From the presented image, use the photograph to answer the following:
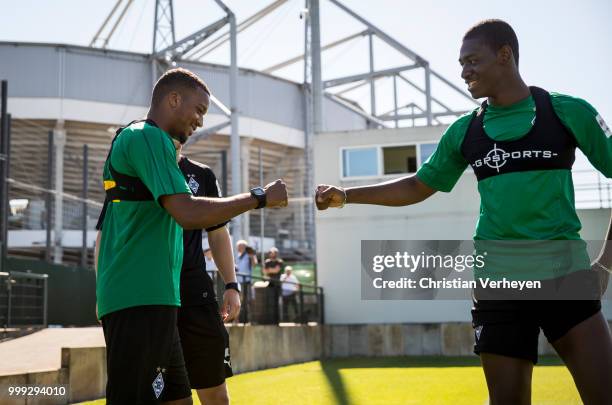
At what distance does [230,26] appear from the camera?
28.6m

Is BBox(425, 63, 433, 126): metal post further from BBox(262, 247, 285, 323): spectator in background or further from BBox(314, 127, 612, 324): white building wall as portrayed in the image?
BBox(262, 247, 285, 323): spectator in background

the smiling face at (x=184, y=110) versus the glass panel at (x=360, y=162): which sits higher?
the glass panel at (x=360, y=162)

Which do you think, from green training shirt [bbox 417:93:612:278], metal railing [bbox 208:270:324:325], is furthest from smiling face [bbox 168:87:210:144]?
metal railing [bbox 208:270:324:325]

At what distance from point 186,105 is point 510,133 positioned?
151 centimetres

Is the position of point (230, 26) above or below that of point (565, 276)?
above

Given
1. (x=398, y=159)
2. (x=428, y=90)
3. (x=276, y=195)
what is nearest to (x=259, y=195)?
(x=276, y=195)

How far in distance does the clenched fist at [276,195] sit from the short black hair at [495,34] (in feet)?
3.88

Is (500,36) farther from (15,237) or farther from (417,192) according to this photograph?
(15,237)

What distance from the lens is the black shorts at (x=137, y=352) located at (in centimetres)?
327

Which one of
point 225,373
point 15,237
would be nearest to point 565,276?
point 225,373

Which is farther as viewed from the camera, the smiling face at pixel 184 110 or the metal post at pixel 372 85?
the metal post at pixel 372 85

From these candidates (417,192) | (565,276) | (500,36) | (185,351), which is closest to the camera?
(565,276)

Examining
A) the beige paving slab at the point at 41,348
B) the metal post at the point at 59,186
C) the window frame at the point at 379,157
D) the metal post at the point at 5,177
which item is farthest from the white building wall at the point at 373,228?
the beige paving slab at the point at 41,348

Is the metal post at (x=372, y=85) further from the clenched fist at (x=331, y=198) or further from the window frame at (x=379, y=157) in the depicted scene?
the clenched fist at (x=331, y=198)
